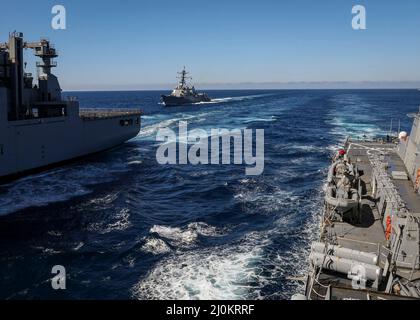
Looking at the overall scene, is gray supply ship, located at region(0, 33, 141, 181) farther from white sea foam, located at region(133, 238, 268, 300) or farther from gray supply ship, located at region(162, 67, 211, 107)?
gray supply ship, located at region(162, 67, 211, 107)

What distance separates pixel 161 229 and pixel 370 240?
15.1 m

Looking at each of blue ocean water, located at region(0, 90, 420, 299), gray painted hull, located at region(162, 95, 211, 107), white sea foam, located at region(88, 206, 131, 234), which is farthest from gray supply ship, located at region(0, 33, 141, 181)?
gray painted hull, located at region(162, 95, 211, 107)

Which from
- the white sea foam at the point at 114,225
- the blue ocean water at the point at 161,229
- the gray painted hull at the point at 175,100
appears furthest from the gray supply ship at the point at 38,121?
the gray painted hull at the point at 175,100

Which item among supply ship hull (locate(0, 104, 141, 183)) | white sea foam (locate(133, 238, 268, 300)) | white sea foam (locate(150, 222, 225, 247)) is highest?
supply ship hull (locate(0, 104, 141, 183))

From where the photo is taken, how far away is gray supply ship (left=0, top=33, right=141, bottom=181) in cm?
4250

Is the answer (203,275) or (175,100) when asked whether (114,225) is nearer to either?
(203,275)

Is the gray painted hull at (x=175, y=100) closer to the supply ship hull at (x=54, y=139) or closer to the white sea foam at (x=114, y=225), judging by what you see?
the supply ship hull at (x=54, y=139)

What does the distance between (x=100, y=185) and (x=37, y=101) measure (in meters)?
20.4

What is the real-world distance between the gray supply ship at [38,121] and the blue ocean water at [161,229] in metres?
2.47

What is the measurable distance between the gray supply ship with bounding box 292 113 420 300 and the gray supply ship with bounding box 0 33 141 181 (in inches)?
1364

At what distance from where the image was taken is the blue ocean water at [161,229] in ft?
68.6

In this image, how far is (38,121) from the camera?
4616 centimetres

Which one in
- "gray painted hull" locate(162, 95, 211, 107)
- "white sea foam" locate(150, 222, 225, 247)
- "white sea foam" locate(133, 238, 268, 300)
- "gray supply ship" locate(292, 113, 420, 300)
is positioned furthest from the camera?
"gray painted hull" locate(162, 95, 211, 107)

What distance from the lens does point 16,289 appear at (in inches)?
811
